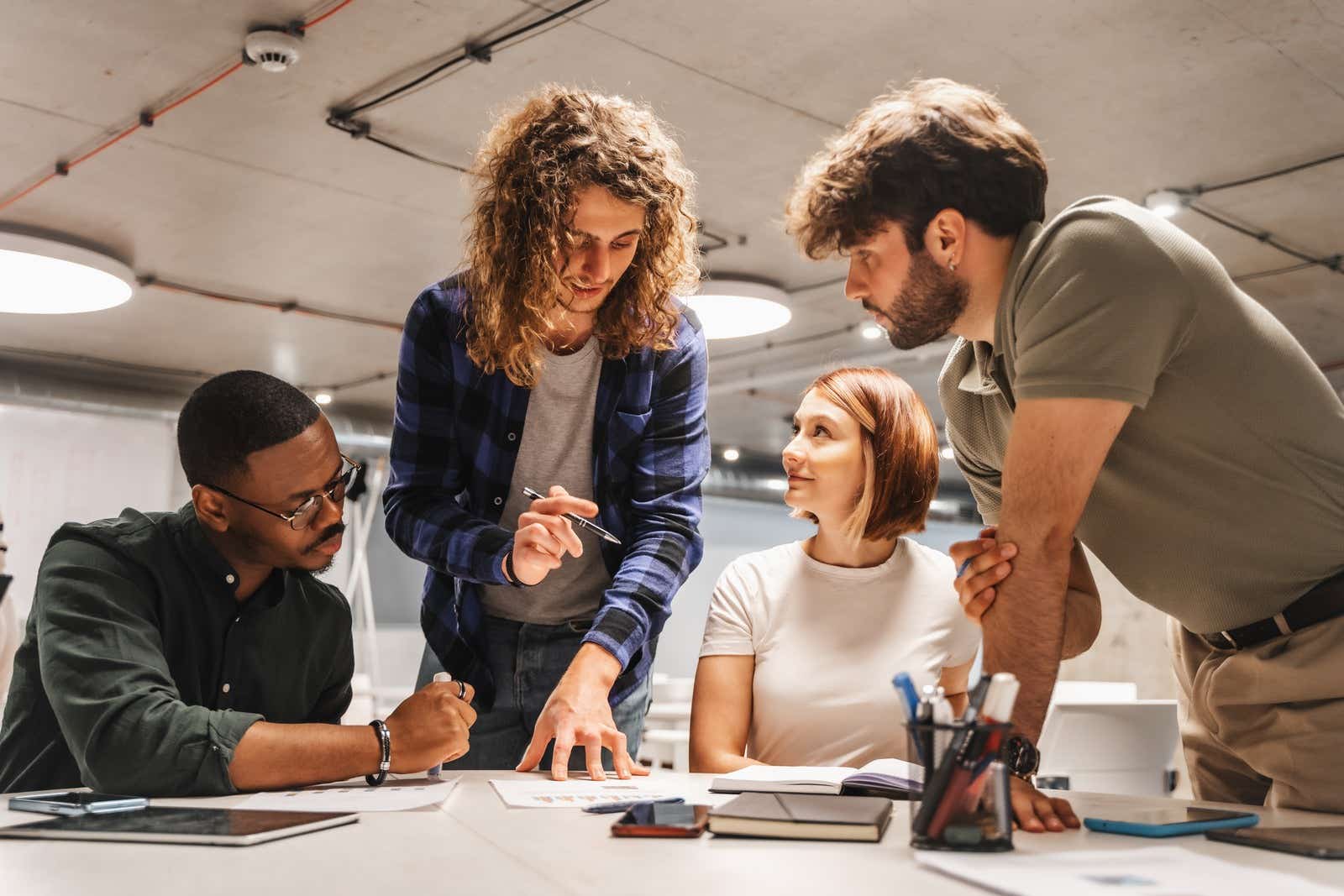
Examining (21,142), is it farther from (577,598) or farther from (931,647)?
(931,647)

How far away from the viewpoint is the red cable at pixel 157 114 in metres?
3.58

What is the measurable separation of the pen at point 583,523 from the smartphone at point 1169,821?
801 mm

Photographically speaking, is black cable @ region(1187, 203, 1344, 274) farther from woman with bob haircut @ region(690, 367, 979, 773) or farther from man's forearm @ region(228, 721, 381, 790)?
man's forearm @ region(228, 721, 381, 790)

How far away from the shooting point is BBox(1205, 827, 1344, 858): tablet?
1.01 meters

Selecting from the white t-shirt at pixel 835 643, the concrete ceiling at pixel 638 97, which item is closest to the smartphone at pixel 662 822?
the white t-shirt at pixel 835 643

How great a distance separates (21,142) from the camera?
452 cm

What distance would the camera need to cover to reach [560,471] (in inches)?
79.6

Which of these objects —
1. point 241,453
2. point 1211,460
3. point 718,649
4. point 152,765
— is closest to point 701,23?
point 718,649

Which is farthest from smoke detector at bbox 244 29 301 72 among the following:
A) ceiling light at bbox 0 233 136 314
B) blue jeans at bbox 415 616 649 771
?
blue jeans at bbox 415 616 649 771

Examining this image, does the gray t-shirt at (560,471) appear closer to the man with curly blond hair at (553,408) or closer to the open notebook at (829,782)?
the man with curly blond hair at (553,408)

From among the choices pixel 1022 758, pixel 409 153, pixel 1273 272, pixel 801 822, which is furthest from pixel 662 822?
pixel 1273 272

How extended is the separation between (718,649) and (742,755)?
217 millimetres

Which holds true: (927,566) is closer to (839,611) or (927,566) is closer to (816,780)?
(839,611)

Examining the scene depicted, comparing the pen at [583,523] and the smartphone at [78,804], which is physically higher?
the pen at [583,523]
